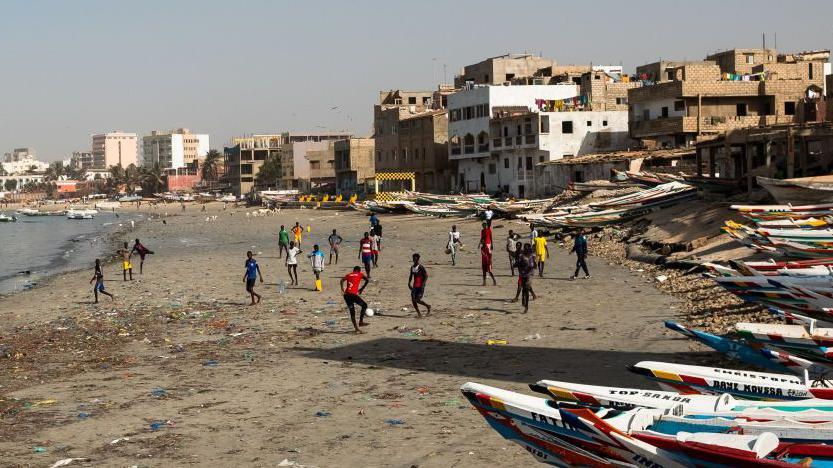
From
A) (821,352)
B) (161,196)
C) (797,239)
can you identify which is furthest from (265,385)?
(161,196)

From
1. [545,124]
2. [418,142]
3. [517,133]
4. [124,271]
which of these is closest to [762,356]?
[124,271]

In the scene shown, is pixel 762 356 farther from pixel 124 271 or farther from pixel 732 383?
pixel 124 271

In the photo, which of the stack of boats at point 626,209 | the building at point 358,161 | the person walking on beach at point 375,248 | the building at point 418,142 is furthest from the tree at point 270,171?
the person walking on beach at point 375,248

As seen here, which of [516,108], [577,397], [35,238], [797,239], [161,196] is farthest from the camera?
[161,196]

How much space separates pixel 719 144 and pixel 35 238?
5581cm

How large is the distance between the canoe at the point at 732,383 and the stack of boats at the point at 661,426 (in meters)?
0.03

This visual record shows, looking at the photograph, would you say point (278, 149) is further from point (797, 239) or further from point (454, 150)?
point (797, 239)

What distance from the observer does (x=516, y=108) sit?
219 feet

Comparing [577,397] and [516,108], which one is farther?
[516,108]

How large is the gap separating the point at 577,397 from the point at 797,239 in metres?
15.1

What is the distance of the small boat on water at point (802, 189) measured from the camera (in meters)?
27.7

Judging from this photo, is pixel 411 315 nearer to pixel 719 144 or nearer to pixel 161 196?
pixel 719 144

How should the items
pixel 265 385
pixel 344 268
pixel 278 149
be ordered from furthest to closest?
pixel 278 149
pixel 344 268
pixel 265 385

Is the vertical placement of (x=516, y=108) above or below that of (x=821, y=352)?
above
